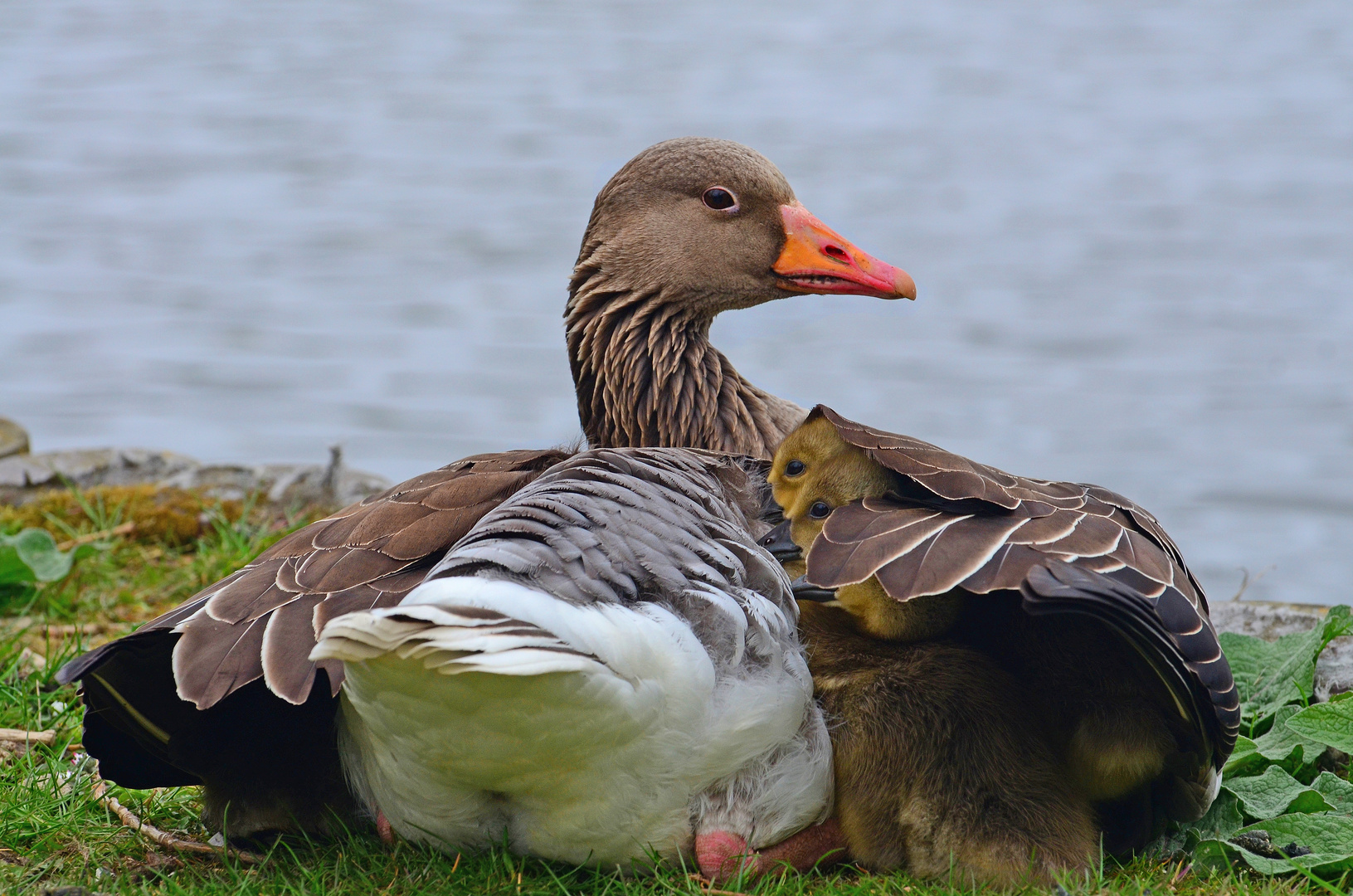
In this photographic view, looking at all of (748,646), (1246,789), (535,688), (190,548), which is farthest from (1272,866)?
(190,548)

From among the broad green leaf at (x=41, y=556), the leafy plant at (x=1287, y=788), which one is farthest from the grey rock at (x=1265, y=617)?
the broad green leaf at (x=41, y=556)

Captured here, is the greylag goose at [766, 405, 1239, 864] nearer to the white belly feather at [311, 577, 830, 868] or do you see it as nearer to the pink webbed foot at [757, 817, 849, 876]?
the pink webbed foot at [757, 817, 849, 876]

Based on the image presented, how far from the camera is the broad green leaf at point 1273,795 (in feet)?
13.5

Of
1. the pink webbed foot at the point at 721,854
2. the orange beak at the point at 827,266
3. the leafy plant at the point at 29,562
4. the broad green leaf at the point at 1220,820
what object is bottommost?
the leafy plant at the point at 29,562

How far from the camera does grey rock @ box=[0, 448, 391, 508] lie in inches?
295

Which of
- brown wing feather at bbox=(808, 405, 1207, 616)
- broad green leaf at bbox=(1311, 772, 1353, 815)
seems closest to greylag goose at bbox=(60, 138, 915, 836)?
brown wing feather at bbox=(808, 405, 1207, 616)

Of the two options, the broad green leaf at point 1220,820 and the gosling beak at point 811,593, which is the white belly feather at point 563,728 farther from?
the broad green leaf at point 1220,820

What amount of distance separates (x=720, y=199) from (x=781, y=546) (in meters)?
1.96

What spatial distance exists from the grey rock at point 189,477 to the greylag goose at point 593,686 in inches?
149

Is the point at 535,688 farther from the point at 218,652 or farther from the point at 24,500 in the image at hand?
the point at 24,500

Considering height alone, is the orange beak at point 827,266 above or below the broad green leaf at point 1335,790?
above

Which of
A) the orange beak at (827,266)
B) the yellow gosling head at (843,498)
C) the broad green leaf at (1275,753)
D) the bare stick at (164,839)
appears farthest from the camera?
the orange beak at (827,266)

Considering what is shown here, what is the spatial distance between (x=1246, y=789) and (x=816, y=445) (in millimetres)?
1607

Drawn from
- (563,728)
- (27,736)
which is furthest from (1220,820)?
(27,736)
